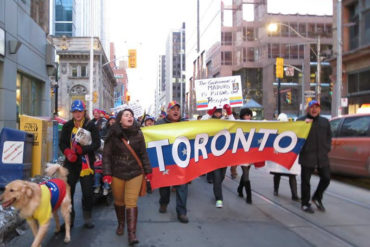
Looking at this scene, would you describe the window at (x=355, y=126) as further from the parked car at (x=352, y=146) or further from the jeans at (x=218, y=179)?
the jeans at (x=218, y=179)

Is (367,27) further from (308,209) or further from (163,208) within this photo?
(163,208)

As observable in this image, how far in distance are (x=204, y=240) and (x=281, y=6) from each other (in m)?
58.3

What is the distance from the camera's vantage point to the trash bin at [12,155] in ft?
24.2

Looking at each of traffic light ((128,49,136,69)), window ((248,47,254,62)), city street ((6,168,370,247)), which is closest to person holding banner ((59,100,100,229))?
city street ((6,168,370,247))

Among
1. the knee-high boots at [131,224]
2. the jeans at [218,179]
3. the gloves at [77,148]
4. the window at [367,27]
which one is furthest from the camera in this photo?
the window at [367,27]

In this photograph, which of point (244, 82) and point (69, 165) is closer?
point (69, 165)

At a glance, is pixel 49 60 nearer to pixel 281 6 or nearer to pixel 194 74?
pixel 281 6

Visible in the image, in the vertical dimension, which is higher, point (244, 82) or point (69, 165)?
point (244, 82)

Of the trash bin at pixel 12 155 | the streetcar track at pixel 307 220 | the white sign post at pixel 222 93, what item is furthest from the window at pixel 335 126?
the trash bin at pixel 12 155

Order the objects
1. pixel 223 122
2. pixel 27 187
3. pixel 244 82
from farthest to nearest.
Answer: pixel 244 82 < pixel 223 122 < pixel 27 187

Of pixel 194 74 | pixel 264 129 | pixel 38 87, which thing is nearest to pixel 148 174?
pixel 264 129

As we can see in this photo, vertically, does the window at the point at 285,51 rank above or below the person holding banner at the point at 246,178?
above

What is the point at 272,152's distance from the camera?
6.59 m

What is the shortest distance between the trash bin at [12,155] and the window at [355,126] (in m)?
7.60
